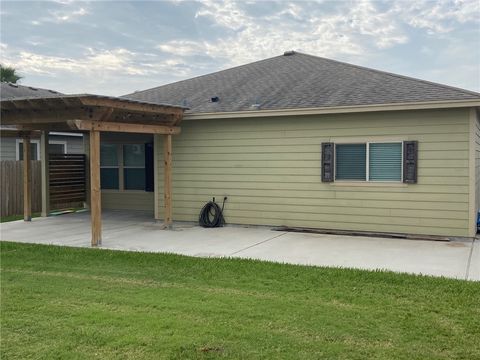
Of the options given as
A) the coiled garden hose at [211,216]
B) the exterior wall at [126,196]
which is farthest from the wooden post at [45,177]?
the coiled garden hose at [211,216]

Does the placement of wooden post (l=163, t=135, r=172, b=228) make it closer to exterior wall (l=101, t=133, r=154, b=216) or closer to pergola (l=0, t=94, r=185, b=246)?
pergola (l=0, t=94, r=185, b=246)

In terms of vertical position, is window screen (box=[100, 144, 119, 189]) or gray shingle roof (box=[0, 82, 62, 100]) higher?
gray shingle roof (box=[0, 82, 62, 100])

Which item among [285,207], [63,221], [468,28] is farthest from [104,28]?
[468,28]

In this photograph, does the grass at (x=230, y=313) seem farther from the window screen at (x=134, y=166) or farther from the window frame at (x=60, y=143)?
the window frame at (x=60, y=143)

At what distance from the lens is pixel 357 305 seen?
4.56m

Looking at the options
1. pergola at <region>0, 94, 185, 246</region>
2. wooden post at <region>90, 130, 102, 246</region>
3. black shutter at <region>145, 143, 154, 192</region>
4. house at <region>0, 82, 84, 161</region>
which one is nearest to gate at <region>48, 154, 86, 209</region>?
pergola at <region>0, 94, 185, 246</region>

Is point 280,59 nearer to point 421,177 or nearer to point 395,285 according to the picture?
point 421,177

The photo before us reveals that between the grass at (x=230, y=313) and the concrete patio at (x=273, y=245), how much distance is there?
72 cm

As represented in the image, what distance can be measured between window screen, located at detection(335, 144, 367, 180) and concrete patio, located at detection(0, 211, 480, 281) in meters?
1.23

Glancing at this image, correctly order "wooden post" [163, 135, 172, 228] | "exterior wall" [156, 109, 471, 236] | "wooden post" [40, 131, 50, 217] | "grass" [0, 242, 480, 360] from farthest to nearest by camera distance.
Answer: "wooden post" [40, 131, 50, 217], "wooden post" [163, 135, 172, 228], "exterior wall" [156, 109, 471, 236], "grass" [0, 242, 480, 360]

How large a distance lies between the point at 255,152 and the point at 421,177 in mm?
3425

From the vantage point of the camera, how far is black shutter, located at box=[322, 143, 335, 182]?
9158 millimetres

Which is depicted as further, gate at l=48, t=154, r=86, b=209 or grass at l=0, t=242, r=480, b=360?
gate at l=48, t=154, r=86, b=209

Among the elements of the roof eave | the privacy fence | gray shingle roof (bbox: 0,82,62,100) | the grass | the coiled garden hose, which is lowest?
the grass
